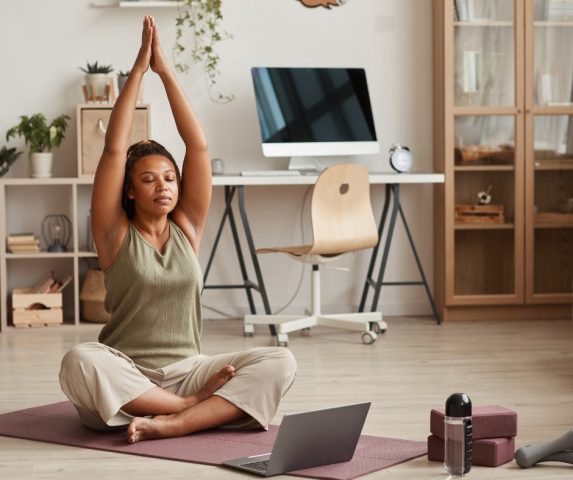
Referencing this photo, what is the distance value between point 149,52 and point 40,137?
2.61m

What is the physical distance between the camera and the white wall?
5773 mm

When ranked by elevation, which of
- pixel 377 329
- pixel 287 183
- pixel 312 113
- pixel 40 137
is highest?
pixel 312 113

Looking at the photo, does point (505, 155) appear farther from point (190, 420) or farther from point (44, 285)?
point (190, 420)

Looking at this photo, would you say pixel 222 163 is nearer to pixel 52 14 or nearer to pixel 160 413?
pixel 52 14

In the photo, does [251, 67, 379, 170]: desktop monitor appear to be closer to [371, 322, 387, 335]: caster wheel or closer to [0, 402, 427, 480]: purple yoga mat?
[371, 322, 387, 335]: caster wheel

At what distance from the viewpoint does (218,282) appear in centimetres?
593

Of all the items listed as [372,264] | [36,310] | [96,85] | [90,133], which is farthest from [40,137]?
[372,264]

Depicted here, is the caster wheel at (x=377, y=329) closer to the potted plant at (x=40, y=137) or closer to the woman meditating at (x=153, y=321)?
the potted plant at (x=40, y=137)

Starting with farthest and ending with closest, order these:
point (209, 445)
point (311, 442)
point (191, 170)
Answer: point (191, 170) < point (209, 445) < point (311, 442)

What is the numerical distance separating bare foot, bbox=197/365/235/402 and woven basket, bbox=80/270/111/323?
2460 millimetres

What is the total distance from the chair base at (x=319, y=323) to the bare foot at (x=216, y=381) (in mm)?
1769

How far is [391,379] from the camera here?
13.5ft

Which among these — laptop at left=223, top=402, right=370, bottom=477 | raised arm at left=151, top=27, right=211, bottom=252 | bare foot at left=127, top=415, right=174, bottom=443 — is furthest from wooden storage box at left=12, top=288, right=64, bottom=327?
laptop at left=223, top=402, right=370, bottom=477

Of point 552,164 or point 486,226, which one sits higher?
point 552,164
